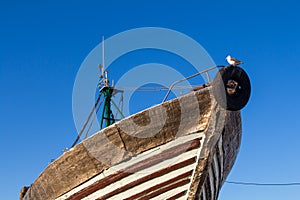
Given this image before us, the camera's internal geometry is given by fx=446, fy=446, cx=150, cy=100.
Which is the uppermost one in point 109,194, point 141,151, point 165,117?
point 165,117

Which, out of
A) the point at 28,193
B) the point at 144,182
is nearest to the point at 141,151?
the point at 144,182

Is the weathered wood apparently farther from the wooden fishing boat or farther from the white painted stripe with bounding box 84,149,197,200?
the white painted stripe with bounding box 84,149,197,200

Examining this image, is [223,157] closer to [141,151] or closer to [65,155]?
[141,151]

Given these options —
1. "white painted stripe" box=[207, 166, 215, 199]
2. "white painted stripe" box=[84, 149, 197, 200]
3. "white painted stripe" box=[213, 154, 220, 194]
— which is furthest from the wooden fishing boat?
"white painted stripe" box=[213, 154, 220, 194]

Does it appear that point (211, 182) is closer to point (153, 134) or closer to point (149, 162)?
point (149, 162)

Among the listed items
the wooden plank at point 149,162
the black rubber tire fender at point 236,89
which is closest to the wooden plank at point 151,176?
the wooden plank at point 149,162

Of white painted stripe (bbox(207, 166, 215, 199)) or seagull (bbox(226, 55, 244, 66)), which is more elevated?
seagull (bbox(226, 55, 244, 66))

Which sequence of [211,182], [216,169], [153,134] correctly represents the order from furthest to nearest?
1. [216,169]
2. [211,182]
3. [153,134]

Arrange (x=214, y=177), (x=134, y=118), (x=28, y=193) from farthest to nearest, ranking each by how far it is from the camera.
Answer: (x=28, y=193)
(x=214, y=177)
(x=134, y=118)

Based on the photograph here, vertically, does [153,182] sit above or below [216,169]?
below

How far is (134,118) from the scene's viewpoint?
9.14 metres

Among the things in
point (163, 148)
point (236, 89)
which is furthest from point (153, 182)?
point (236, 89)

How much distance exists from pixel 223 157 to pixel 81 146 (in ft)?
11.1

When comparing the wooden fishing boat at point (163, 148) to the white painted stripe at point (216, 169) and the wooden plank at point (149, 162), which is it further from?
the white painted stripe at point (216, 169)
